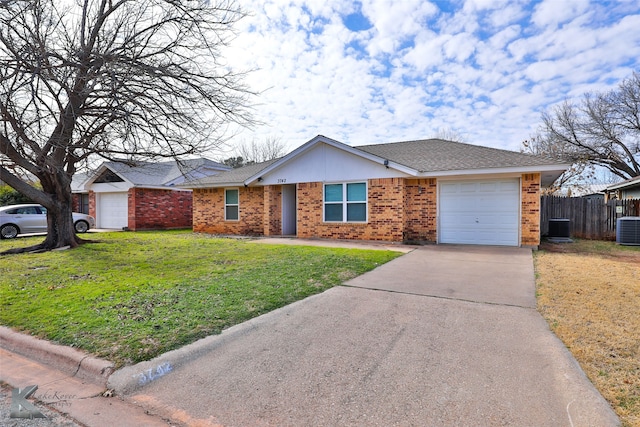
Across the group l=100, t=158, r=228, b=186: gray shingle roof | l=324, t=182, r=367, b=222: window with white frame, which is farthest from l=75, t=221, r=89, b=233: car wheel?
l=324, t=182, r=367, b=222: window with white frame

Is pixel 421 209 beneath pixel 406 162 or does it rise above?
beneath

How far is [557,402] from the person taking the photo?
8.60 ft

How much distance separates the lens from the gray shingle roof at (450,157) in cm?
1076

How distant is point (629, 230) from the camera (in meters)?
12.0

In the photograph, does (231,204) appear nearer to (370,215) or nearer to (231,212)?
(231,212)

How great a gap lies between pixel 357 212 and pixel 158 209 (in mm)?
13213

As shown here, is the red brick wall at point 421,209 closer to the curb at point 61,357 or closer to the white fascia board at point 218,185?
the white fascia board at point 218,185

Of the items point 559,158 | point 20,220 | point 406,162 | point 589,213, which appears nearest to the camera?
point 406,162

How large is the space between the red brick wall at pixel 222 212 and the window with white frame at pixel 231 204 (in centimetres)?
20

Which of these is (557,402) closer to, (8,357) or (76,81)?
(8,357)

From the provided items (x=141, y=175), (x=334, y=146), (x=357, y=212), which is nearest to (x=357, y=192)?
(x=357, y=212)

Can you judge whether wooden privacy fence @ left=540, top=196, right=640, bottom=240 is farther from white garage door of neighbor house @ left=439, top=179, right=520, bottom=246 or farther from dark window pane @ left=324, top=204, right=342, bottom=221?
dark window pane @ left=324, top=204, right=342, bottom=221

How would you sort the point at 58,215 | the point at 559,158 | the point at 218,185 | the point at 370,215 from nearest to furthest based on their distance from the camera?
1. the point at 58,215
2. the point at 370,215
3. the point at 218,185
4. the point at 559,158

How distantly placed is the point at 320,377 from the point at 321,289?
9.03ft
